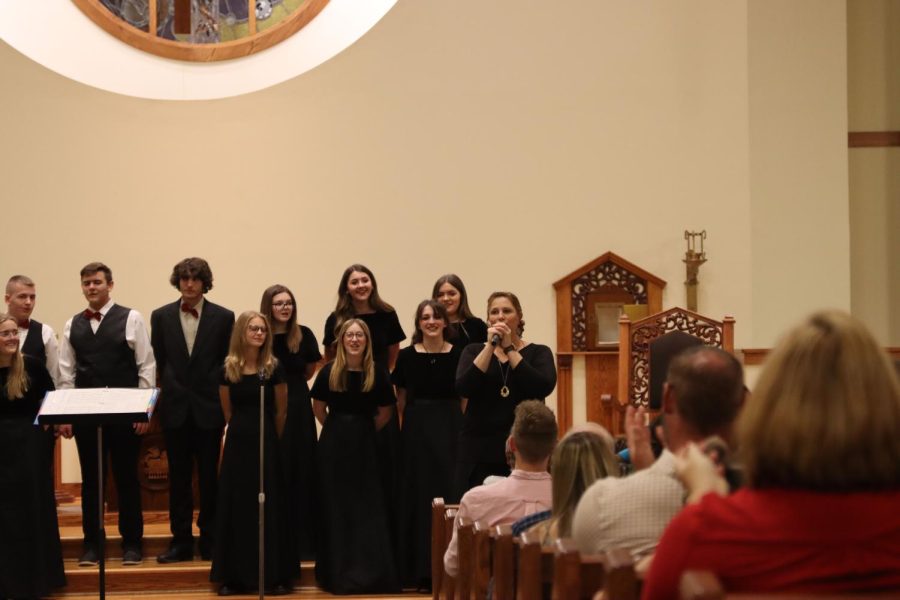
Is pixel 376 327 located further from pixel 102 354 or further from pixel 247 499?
pixel 102 354

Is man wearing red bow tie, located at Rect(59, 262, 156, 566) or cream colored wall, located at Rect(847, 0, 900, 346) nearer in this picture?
man wearing red bow tie, located at Rect(59, 262, 156, 566)

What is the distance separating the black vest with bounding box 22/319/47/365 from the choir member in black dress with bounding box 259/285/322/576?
116 centimetres

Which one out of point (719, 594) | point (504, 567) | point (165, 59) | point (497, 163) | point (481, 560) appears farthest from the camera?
point (165, 59)

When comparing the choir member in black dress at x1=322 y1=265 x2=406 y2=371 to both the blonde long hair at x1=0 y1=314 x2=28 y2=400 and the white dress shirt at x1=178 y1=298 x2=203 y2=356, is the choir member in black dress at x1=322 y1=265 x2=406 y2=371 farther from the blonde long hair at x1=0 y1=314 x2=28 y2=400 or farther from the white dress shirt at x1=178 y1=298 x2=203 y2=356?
the blonde long hair at x1=0 y1=314 x2=28 y2=400

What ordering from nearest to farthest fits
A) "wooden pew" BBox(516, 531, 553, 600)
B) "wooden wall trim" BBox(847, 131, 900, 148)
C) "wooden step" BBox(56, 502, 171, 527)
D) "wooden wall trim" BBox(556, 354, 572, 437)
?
"wooden pew" BBox(516, 531, 553, 600) < "wooden step" BBox(56, 502, 171, 527) < "wooden wall trim" BBox(556, 354, 572, 437) < "wooden wall trim" BBox(847, 131, 900, 148)

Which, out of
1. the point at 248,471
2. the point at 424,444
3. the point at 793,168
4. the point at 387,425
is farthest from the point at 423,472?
the point at 793,168

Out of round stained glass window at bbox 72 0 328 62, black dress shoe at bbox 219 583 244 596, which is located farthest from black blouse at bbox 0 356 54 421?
round stained glass window at bbox 72 0 328 62

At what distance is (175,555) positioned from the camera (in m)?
6.00

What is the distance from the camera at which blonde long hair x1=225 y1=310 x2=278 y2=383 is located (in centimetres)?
578

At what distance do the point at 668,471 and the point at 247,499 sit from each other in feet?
12.1

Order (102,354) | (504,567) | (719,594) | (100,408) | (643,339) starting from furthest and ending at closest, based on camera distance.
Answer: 1. (643,339)
2. (102,354)
3. (100,408)
4. (504,567)
5. (719,594)

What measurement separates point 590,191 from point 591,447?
5.34 meters

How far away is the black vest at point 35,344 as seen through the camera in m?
6.12

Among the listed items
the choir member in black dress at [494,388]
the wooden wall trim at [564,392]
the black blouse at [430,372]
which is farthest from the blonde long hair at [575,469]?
the wooden wall trim at [564,392]
